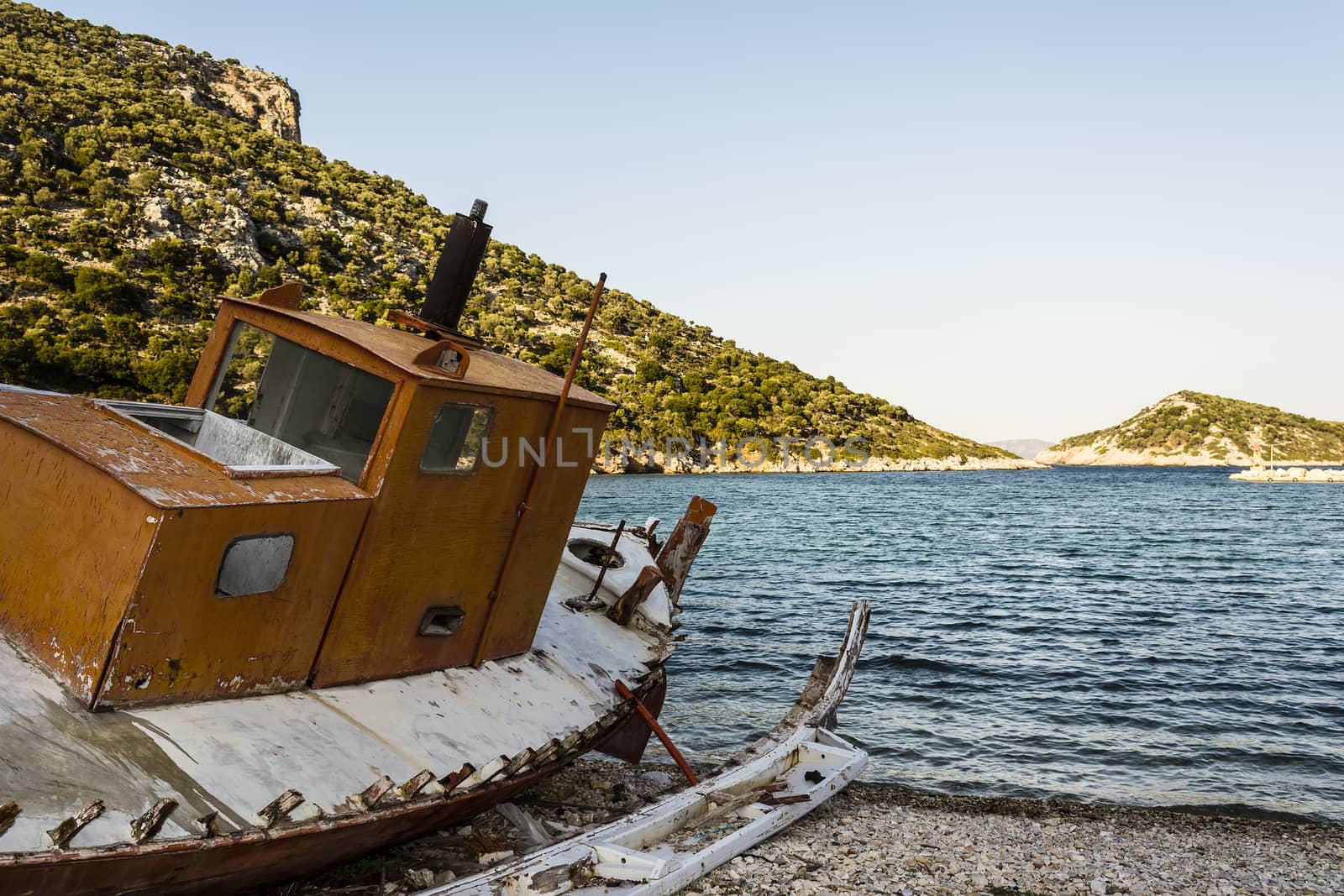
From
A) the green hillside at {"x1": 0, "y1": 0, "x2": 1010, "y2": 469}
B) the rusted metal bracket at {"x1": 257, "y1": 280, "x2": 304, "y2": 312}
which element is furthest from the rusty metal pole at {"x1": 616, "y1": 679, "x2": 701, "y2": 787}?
the green hillside at {"x1": 0, "y1": 0, "x2": 1010, "y2": 469}

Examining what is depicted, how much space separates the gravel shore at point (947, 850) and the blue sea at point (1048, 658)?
3.04ft

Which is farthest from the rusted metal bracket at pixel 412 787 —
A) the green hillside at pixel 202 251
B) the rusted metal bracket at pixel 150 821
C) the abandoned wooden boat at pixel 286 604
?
the green hillside at pixel 202 251

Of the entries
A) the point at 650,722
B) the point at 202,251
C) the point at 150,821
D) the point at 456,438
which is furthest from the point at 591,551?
the point at 202,251

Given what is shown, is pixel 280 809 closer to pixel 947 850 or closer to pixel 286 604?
pixel 286 604

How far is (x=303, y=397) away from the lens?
289 inches

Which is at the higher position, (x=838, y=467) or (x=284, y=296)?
(x=838, y=467)

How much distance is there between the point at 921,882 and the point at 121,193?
71.4 m

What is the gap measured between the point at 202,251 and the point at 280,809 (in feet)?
214

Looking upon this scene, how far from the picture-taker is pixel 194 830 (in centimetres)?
481

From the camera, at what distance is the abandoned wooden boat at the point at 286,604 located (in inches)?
194

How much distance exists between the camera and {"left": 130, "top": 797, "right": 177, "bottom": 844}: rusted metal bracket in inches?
177

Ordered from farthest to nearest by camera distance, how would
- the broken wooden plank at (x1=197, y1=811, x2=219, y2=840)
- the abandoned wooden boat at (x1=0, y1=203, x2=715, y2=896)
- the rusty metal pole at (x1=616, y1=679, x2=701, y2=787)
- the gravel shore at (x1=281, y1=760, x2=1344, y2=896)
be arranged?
1. the rusty metal pole at (x1=616, y1=679, x2=701, y2=787)
2. the gravel shore at (x1=281, y1=760, x2=1344, y2=896)
3. the abandoned wooden boat at (x1=0, y1=203, x2=715, y2=896)
4. the broken wooden plank at (x1=197, y1=811, x2=219, y2=840)

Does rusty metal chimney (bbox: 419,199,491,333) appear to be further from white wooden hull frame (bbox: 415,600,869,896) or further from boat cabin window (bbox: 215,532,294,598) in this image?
white wooden hull frame (bbox: 415,600,869,896)

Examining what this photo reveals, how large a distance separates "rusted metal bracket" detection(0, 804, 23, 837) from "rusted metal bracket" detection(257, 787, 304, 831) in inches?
49.4
